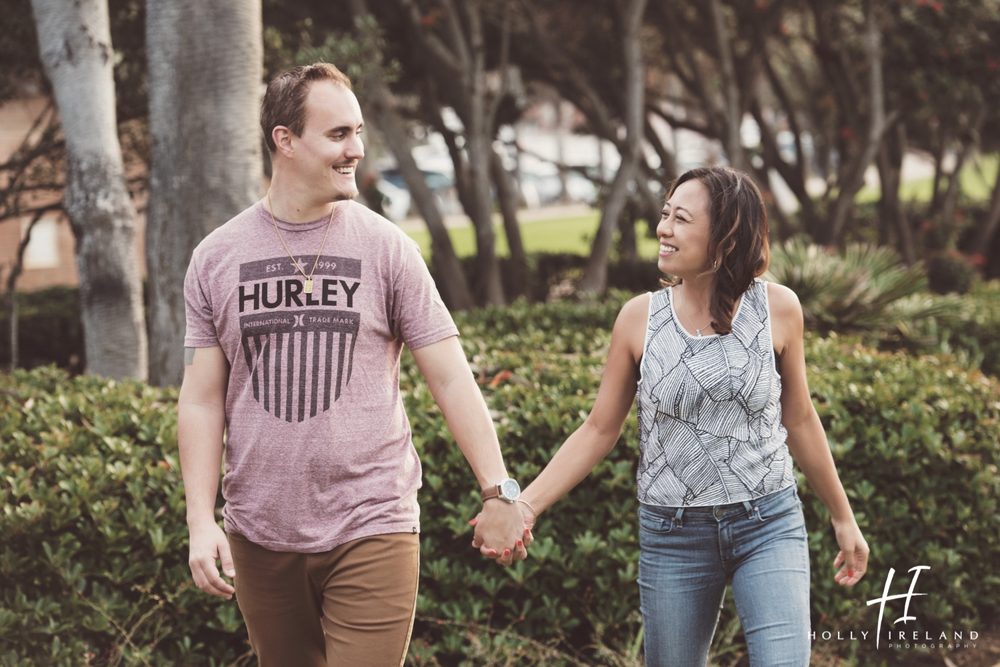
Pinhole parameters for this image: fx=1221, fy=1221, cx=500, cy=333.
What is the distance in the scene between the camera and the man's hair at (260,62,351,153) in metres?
2.92

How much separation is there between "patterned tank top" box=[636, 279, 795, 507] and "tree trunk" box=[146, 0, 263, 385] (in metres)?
3.28

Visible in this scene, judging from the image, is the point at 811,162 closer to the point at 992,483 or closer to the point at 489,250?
the point at 489,250

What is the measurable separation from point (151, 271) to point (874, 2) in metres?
9.75

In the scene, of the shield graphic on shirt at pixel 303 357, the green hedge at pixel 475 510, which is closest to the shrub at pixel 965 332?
the green hedge at pixel 475 510

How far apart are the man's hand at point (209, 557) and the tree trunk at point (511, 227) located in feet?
33.6

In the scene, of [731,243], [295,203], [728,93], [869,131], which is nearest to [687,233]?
[731,243]

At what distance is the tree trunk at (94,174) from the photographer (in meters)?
6.39

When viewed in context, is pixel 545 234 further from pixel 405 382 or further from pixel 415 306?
pixel 415 306

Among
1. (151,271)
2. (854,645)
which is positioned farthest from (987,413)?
(151,271)

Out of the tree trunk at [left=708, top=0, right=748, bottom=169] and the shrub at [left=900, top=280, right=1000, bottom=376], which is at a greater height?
the tree trunk at [left=708, top=0, right=748, bottom=169]

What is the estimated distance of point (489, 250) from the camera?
1159 cm

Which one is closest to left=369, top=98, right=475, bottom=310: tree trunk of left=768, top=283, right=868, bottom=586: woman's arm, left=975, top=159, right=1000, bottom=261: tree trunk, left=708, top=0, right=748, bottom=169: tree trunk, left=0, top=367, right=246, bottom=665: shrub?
left=708, top=0, right=748, bottom=169: tree trunk

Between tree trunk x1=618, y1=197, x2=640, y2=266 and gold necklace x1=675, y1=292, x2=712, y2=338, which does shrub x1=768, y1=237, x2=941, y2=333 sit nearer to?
gold necklace x1=675, y1=292, x2=712, y2=338

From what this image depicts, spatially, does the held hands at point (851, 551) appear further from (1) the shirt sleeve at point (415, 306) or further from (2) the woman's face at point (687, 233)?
(1) the shirt sleeve at point (415, 306)
